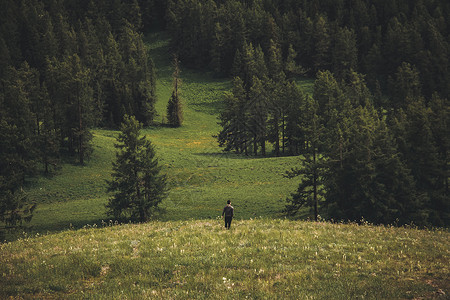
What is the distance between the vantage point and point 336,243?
13148mm

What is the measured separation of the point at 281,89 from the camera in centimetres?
7319

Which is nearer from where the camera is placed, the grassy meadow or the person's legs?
the grassy meadow

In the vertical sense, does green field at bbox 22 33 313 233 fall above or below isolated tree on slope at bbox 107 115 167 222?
below

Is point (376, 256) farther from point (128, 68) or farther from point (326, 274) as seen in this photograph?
point (128, 68)

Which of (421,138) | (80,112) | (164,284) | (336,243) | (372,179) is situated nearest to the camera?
(164,284)

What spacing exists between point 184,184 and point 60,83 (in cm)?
3081

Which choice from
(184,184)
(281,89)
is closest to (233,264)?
(184,184)

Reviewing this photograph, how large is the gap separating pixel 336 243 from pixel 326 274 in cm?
398

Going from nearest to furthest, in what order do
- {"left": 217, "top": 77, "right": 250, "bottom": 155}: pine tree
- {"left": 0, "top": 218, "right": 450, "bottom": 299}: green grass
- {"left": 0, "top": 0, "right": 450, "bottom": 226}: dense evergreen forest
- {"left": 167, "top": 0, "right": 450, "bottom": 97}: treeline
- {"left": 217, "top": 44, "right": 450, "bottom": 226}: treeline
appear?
{"left": 0, "top": 218, "right": 450, "bottom": 299}: green grass
{"left": 217, "top": 44, "right": 450, "bottom": 226}: treeline
{"left": 0, "top": 0, "right": 450, "bottom": 226}: dense evergreen forest
{"left": 217, "top": 77, "right": 250, "bottom": 155}: pine tree
{"left": 167, "top": 0, "right": 450, "bottom": 97}: treeline

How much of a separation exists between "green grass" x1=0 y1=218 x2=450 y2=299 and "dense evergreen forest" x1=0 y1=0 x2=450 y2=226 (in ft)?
68.0

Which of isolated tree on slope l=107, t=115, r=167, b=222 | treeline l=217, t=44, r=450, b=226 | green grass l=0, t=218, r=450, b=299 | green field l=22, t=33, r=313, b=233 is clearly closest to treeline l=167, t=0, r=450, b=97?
green field l=22, t=33, r=313, b=233

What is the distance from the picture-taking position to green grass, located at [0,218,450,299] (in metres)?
8.45

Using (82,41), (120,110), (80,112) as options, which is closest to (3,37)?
(82,41)

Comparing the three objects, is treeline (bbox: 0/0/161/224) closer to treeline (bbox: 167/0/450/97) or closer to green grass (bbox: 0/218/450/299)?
green grass (bbox: 0/218/450/299)
